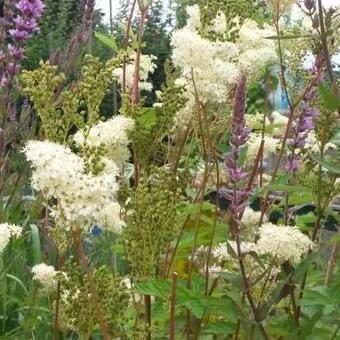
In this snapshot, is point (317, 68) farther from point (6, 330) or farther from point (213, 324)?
point (6, 330)

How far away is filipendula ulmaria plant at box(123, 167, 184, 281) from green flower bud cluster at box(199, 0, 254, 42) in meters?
0.40

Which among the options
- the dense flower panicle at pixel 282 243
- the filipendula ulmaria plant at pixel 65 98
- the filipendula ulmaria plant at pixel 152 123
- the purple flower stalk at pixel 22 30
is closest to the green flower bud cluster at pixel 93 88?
the filipendula ulmaria plant at pixel 65 98

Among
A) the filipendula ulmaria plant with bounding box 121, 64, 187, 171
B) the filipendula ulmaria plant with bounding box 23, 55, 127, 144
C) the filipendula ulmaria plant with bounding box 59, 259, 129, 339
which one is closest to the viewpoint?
the filipendula ulmaria plant with bounding box 59, 259, 129, 339

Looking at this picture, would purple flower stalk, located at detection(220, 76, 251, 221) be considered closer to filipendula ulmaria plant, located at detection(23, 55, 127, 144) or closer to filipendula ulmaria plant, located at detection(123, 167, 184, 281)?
filipendula ulmaria plant, located at detection(123, 167, 184, 281)

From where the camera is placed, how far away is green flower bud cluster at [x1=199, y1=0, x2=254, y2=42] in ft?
5.92

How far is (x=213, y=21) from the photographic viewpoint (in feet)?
6.22

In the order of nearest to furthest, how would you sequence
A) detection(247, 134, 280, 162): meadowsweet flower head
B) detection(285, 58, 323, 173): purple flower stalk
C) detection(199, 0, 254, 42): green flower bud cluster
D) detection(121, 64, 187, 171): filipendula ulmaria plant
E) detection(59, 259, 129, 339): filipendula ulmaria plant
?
1. detection(59, 259, 129, 339): filipendula ulmaria plant
2. detection(121, 64, 187, 171): filipendula ulmaria plant
3. detection(199, 0, 254, 42): green flower bud cluster
4. detection(285, 58, 323, 173): purple flower stalk
5. detection(247, 134, 280, 162): meadowsweet flower head

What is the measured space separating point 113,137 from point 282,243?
383 mm

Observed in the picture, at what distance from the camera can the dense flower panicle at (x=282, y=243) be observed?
159cm

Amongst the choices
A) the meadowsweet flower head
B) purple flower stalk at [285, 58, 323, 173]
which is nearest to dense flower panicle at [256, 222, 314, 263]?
purple flower stalk at [285, 58, 323, 173]

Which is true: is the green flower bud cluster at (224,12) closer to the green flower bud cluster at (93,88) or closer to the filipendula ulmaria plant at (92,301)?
the green flower bud cluster at (93,88)

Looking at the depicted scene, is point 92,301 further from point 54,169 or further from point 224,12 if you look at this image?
point 224,12

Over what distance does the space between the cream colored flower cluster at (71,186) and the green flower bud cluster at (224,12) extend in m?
0.51

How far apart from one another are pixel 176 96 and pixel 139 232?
0.31m
